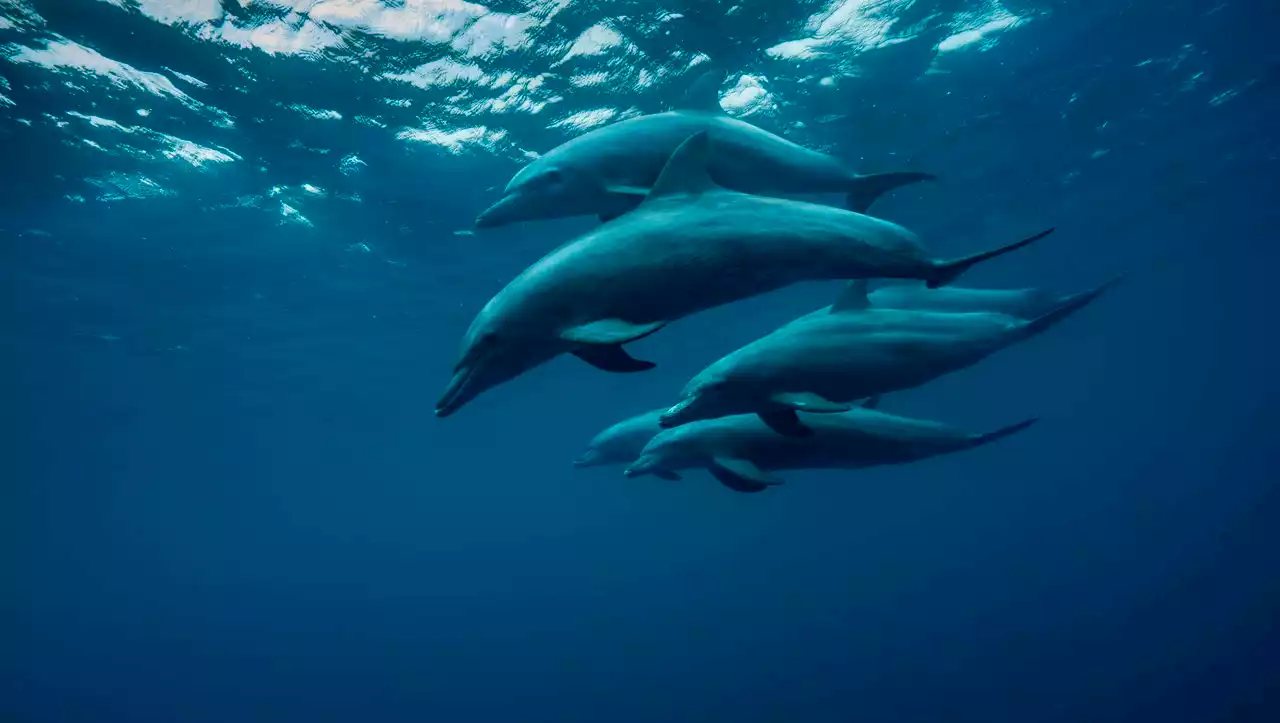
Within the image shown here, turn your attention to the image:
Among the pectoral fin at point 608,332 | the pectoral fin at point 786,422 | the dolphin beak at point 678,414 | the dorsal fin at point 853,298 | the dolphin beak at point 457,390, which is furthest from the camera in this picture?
the dorsal fin at point 853,298

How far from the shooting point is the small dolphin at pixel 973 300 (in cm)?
605

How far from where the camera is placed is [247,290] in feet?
73.4

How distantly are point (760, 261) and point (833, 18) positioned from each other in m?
10.2

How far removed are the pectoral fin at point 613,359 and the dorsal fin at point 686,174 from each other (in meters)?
0.91

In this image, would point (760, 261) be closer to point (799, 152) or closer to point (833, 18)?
point (799, 152)

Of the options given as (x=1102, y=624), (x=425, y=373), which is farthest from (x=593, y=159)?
(x=425, y=373)

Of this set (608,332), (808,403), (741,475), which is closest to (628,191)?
(608,332)

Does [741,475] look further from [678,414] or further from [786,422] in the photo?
[678,414]

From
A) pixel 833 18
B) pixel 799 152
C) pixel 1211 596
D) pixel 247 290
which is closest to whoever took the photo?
pixel 799 152

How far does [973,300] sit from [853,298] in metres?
2.08

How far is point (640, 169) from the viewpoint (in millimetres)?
4289

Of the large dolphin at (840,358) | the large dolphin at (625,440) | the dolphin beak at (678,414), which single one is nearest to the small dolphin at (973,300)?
the large dolphin at (840,358)

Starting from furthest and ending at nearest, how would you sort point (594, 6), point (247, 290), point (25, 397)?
1. point (25, 397)
2. point (247, 290)
3. point (594, 6)

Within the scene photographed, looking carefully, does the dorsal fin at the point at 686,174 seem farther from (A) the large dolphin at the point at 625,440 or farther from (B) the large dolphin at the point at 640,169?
(A) the large dolphin at the point at 625,440
